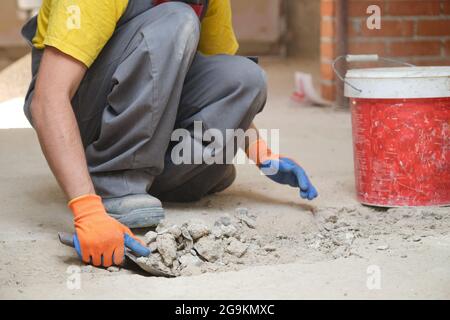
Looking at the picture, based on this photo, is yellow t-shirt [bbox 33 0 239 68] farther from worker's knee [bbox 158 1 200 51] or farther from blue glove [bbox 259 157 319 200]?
blue glove [bbox 259 157 319 200]

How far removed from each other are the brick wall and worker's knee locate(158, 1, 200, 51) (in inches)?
81.2

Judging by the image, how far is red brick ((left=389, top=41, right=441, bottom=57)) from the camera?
388cm

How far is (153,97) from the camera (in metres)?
1.90

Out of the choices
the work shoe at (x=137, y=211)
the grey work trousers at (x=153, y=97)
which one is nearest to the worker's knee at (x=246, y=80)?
the grey work trousers at (x=153, y=97)

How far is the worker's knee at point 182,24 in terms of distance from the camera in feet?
6.21

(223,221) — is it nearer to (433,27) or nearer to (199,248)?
(199,248)

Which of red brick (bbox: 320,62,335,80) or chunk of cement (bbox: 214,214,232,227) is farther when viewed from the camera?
red brick (bbox: 320,62,335,80)

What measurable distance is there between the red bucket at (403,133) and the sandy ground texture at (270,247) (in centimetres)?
6

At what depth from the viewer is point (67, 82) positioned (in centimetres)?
177

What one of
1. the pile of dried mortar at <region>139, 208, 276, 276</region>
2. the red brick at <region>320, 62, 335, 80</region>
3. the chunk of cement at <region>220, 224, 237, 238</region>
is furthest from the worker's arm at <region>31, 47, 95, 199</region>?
the red brick at <region>320, 62, 335, 80</region>

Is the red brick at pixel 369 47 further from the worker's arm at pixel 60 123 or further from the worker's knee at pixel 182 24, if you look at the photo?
the worker's arm at pixel 60 123

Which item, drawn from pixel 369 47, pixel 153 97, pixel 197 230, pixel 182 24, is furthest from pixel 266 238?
pixel 369 47
